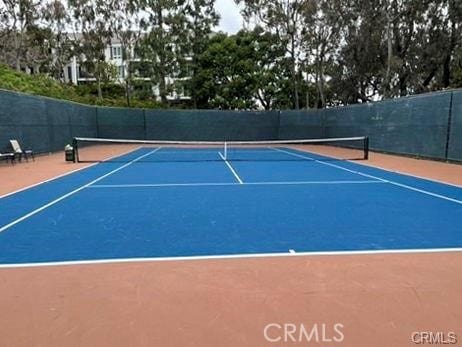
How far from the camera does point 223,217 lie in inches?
252

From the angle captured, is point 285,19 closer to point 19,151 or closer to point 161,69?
point 161,69

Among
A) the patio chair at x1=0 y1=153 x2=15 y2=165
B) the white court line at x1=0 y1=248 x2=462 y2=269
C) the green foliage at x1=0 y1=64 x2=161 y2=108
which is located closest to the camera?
the white court line at x1=0 y1=248 x2=462 y2=269

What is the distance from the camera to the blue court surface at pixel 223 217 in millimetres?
4875

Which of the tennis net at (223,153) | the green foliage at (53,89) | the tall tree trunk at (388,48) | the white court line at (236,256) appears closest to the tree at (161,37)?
the green foliage at (53,89)

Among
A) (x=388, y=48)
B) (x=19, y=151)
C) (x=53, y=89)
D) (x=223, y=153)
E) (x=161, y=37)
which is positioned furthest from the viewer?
(x=161, y=37)

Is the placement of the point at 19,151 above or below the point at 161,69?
below

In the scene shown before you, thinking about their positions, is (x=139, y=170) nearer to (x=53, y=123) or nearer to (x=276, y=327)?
(x=53, y=123)

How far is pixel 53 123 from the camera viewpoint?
19.2 m

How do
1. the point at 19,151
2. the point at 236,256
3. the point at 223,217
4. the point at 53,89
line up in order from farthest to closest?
the point at 53,89
the point at 19,151
the point at 223,217
the point at 236,256

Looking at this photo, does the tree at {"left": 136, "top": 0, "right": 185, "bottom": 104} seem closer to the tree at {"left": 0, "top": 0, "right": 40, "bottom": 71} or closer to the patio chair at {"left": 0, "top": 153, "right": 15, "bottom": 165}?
the tree at {"left": 0, "top": 0, "right": 40, "bottom": 71}

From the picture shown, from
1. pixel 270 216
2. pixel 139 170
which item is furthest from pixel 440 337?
pixel 139 170

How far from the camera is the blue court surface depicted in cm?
488

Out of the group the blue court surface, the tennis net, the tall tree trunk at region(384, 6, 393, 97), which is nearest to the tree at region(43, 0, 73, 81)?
the tennis net

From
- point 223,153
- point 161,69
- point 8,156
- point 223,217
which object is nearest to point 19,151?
point 8,156
